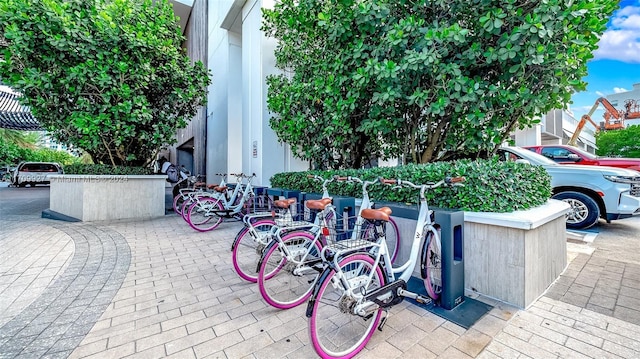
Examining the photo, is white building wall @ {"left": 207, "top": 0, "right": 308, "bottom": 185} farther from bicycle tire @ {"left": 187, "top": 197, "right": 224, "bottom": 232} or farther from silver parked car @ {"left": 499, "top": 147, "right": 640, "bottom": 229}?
silver parked car @ {"left": 499, "top": 147, "right": 640, "bottom": 229}

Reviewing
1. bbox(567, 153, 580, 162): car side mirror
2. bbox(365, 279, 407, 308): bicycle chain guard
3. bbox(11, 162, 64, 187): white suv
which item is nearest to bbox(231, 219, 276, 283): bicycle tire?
bbox(365, 279, 407, 308): bicycle chain guard

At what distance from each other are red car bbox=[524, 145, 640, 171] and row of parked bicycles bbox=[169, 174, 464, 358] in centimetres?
599

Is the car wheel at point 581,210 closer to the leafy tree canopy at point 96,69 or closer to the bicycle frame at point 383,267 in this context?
the bicycle frame at point 383,267

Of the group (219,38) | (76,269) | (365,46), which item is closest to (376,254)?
(365,46)

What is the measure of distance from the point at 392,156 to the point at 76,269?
5193 millimetres

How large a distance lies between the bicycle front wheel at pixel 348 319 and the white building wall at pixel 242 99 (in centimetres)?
511

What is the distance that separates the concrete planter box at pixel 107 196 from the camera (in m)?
6.40

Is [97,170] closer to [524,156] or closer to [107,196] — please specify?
[107,196]

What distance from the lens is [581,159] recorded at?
6.65 meters

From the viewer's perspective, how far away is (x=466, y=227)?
2.74 metres

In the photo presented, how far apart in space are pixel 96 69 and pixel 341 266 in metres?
6.87

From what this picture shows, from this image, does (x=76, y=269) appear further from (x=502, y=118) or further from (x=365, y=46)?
(x=502, y=118)

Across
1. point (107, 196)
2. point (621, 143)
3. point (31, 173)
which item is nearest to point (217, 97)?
point (107, 196)

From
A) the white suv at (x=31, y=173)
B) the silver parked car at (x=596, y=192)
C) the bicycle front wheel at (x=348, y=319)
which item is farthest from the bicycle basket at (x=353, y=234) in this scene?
the white suv at (x=31, y=173)
